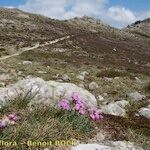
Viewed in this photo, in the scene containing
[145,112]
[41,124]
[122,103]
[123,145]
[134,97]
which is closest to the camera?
[41,124]

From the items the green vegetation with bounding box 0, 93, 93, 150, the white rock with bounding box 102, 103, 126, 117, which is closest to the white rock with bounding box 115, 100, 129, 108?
the white rock with bounding box 102, 103, 126, 117

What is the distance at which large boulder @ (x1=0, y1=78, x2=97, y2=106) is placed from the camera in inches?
548

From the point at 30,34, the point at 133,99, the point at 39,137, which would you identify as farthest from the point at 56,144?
the point at 30,34

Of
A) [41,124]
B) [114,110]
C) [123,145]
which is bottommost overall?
[123,145]

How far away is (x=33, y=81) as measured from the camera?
15.9m

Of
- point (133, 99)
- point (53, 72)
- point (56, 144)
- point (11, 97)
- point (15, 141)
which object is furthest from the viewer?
point (53, 72)

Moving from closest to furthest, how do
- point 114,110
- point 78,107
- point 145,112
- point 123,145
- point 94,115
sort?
point 123,145, point 78,107, point 94,115, point 145,112, point 114,110

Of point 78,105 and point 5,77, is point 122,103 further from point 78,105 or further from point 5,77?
point 78,105

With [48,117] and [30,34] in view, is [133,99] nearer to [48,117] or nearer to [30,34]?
[48,117]

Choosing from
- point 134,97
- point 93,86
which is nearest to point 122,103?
point 134,97

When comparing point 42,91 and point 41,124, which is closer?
point 41,124

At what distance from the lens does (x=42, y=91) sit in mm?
14812

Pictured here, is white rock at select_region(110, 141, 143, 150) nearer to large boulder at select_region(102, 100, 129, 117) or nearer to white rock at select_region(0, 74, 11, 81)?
large boulder at select_region(102, 100, 129, 117)

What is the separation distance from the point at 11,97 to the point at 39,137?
3439 millimetres
